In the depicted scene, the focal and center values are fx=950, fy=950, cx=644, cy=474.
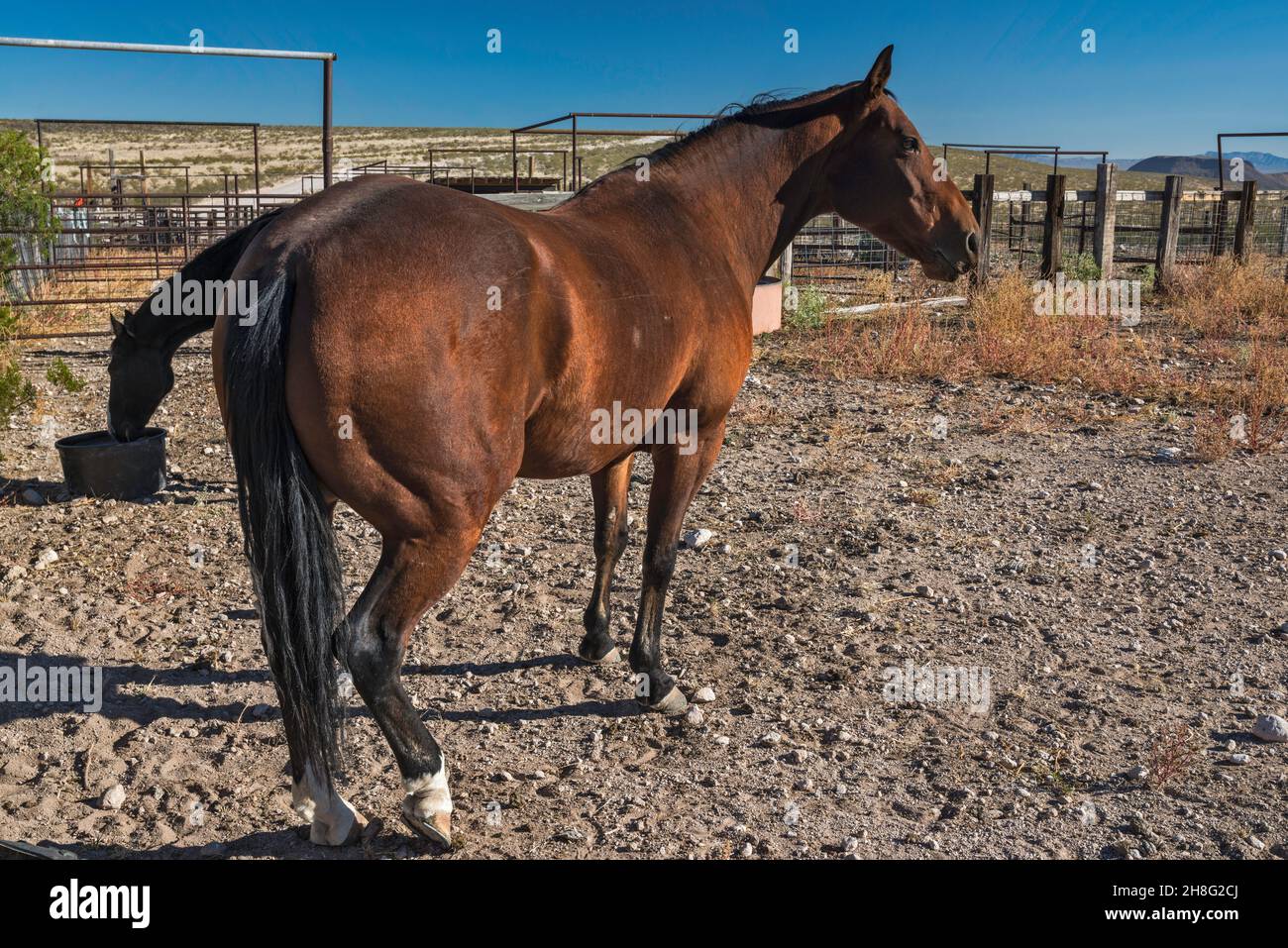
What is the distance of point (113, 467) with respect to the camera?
580 cm

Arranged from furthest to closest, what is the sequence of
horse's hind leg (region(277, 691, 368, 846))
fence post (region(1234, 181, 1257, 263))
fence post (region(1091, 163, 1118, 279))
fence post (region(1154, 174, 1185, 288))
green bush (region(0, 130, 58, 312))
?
fence post (region(1234, 181, 1257, 263)) → fence post (region(1154, 174, 1185, 288)) → fence post (region(1091, 163, 1118, 279)) → green bush (region(0, 130, 58, 312)) → horse's hind leg (region(277, 691, 368, 846))

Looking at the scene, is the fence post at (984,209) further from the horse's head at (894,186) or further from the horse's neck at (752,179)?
the horse's neck at (752,179)

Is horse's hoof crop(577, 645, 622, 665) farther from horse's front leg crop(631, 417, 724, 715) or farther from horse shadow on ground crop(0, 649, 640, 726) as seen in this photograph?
horse's front leg crop(631, 417, 724, 715)

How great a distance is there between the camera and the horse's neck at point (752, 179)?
396 centimetres

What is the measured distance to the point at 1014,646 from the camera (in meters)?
4.23

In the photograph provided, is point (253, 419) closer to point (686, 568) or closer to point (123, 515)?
point (686, 568)

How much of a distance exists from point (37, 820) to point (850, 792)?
2.57 metres

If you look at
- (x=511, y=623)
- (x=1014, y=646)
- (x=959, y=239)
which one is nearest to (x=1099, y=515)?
(x=1014, y=646)

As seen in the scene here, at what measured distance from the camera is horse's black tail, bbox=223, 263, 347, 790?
94.2 inches

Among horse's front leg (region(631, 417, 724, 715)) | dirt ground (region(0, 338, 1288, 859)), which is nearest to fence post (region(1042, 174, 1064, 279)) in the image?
dirt ground (region(0, 338, 1288, 859))

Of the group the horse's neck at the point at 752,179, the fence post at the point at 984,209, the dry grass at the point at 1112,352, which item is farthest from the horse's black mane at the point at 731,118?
the fence post at the point at 984,209

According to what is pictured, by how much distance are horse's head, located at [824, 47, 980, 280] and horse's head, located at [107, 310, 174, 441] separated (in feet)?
9.23

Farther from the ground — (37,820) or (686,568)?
(686,568)

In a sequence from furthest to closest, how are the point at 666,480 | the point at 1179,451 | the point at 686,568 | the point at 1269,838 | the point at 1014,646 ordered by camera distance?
the point at 1179,451 → the point at 686,568 → the point at 1014,646 → the point at 666,480 → the point at 1269,838
